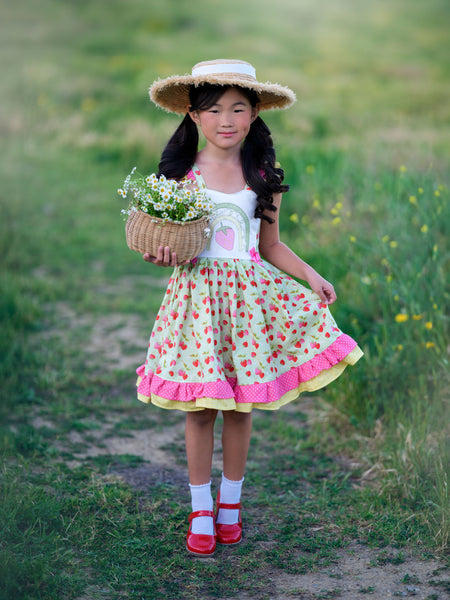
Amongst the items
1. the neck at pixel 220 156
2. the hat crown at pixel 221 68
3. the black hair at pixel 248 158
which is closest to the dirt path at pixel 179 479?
the black hair at pixel 248 158

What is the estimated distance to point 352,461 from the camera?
3508mm

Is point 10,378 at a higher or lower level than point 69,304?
lower

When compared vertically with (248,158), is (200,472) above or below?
below

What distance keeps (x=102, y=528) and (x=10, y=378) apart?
154 cm

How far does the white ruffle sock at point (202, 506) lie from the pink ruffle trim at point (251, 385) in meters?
0.41

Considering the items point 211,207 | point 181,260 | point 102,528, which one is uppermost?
point 211,207

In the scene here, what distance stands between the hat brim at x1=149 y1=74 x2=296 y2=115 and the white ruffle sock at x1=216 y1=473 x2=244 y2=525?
1445 millimetres

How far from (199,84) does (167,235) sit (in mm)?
592

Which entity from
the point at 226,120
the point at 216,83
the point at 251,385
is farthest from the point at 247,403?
the point at 216,83

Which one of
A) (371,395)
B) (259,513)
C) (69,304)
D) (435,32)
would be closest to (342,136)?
(69,304)

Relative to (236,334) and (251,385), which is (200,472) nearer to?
(251,385)

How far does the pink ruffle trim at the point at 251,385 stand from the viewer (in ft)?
8.34

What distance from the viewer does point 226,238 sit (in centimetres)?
265

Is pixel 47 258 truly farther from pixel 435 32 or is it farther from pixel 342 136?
pixel 435 32
